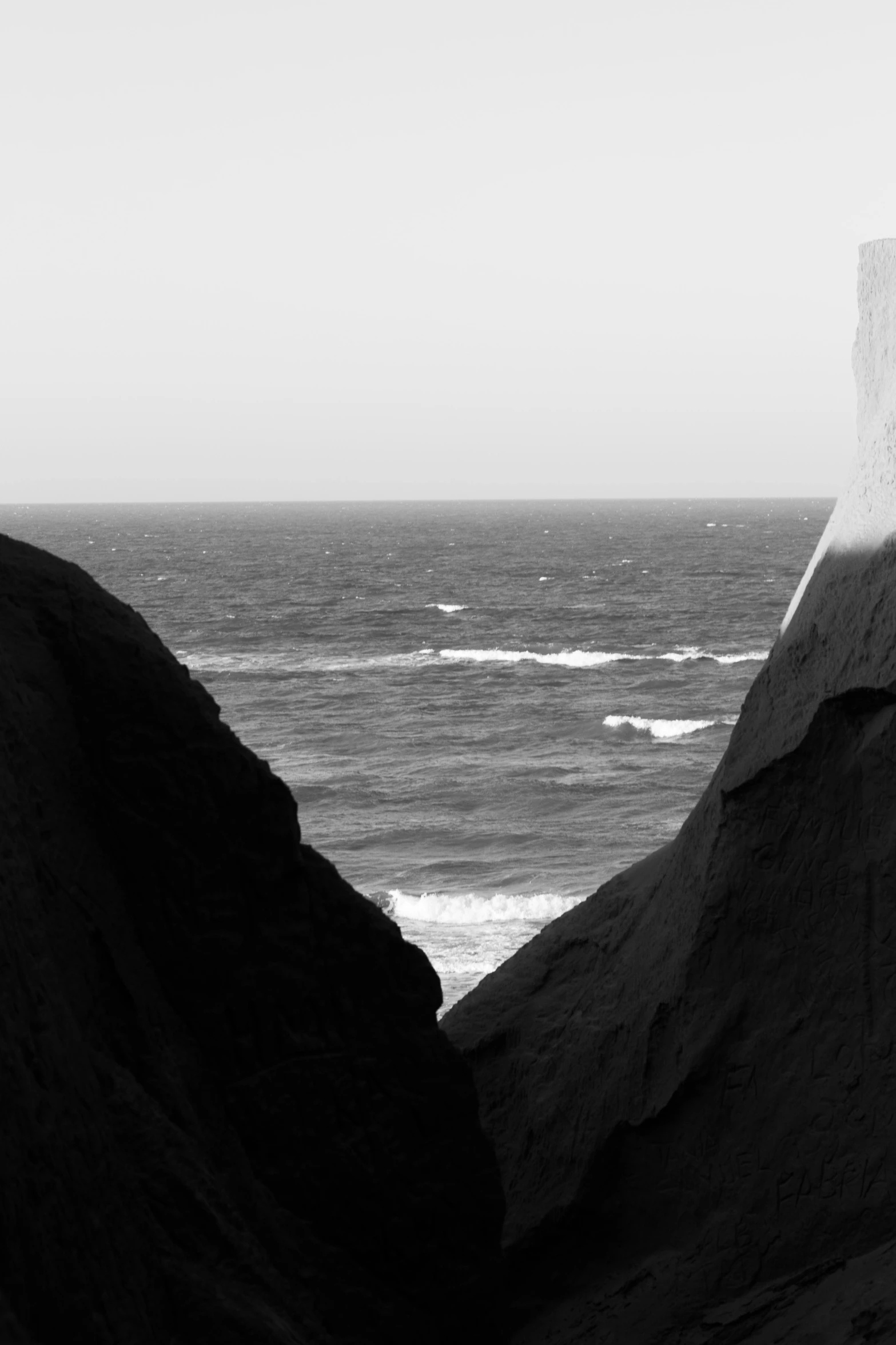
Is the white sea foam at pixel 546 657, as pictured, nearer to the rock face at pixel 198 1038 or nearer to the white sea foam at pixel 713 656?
the white sea foam at pixel 713 656

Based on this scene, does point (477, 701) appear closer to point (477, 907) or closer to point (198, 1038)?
point (477, 907)

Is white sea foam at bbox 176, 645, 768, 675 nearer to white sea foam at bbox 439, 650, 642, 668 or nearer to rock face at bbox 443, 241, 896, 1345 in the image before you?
white sea foam at bbox 439, 650, 642, 668

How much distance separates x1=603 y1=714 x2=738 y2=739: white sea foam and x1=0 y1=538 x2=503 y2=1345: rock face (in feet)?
98.7

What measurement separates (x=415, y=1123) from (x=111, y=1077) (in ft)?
5.81

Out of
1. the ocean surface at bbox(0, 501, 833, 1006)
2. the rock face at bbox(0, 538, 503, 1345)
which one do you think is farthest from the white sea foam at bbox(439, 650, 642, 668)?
the rock face at bbox(0, 538, 503, 1345)

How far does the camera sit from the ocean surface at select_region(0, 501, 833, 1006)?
24.4m

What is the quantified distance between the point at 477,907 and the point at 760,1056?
1496cm

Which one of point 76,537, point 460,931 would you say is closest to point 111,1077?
point 460,931

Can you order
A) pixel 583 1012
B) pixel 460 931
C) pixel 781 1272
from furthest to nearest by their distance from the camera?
pixel 460 931 → pixel 583 1012 → pixel 781 1272

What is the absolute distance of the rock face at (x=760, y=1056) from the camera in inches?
256

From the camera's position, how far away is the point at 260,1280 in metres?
4.71

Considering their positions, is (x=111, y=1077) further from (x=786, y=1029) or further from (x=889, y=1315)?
(x=786, y=1029)

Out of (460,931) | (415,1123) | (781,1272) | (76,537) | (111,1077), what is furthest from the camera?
(76,537)

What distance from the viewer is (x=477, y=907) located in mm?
21750
